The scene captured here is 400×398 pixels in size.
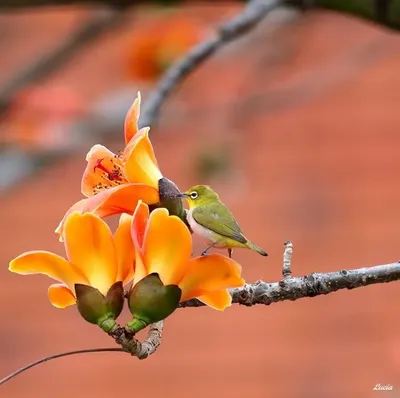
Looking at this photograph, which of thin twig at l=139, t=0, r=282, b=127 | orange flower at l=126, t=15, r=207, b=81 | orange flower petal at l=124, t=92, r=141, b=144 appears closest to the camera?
orange flower petal at l=124, t=92, r=141, b=144

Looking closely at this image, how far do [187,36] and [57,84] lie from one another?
3.48 feet

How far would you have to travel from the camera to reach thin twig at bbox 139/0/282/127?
5.25ft

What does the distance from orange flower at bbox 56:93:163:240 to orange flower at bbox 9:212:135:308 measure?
→ 0.07 feet

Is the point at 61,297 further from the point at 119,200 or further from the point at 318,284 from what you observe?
the point at 318,284

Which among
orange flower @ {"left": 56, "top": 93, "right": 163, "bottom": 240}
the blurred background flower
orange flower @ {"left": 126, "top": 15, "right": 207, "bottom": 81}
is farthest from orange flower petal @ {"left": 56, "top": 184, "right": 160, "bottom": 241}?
the blurred background flower

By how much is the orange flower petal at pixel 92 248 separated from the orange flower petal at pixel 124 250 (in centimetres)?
1

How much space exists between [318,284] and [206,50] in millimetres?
855

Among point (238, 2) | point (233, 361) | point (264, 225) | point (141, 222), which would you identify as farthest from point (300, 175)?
point (141, 222)

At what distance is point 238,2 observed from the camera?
1944 mm

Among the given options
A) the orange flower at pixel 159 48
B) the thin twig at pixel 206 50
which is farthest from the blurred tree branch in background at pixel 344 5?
the orange flower at pixel 159 48

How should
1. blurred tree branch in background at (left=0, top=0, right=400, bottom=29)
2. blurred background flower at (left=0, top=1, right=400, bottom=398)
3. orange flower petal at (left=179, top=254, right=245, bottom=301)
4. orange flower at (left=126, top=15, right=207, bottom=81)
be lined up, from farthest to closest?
blurred background flower at (left=0, top=1, right=400, bottom=398)
orange flower at (left=126, top=15, right=207, bottom=81)
blurred tree branch in background at (left=0, top=0, right=400, bottom=29)
orange flower petal at (left=179, top=254, right=245, bottom=301)

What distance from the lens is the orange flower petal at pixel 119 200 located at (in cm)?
89

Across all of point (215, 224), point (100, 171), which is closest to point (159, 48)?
point (100, 171)

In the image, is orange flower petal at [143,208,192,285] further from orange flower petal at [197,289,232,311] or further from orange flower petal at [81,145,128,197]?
orange flower petal at [81,145,128,197]
